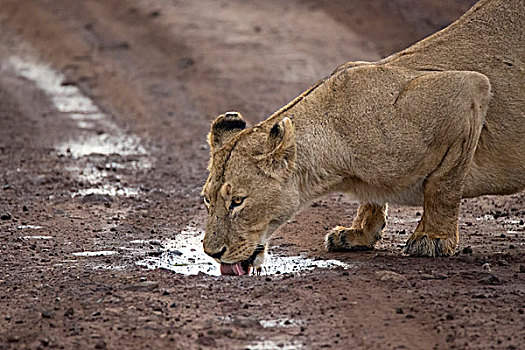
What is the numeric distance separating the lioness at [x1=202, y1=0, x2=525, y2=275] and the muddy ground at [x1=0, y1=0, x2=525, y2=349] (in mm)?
546

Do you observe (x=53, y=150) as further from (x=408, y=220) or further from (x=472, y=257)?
(x=472, y=257)

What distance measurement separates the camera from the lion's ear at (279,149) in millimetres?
7793

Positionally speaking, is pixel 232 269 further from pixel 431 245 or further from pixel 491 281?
pixel 491 281

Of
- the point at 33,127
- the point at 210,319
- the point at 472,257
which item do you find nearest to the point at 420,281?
the point at 472,257

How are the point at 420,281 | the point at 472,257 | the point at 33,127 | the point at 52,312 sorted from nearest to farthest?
the point at 52,312 < the point at 420,281 < the point at 472,257 < the point at 33,127

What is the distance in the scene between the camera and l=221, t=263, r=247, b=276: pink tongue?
7887 millimetres

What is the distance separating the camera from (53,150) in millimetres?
15023

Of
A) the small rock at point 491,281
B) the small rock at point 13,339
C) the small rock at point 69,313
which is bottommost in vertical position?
the small rock at point 13,339

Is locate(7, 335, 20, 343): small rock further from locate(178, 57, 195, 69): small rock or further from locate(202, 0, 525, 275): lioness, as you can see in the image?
locate(178, 57, 195, 69): small rock

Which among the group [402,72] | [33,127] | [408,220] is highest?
[402,72]

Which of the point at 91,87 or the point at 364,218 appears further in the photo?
the point at 91,87

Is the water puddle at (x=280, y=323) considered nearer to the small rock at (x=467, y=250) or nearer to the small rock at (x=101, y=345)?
the small rock at (x=101, y=345)

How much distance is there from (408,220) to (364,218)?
4.87 ft

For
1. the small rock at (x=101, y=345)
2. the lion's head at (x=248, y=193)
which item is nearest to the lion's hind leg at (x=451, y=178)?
the lion's head at (x=248, y=193)
